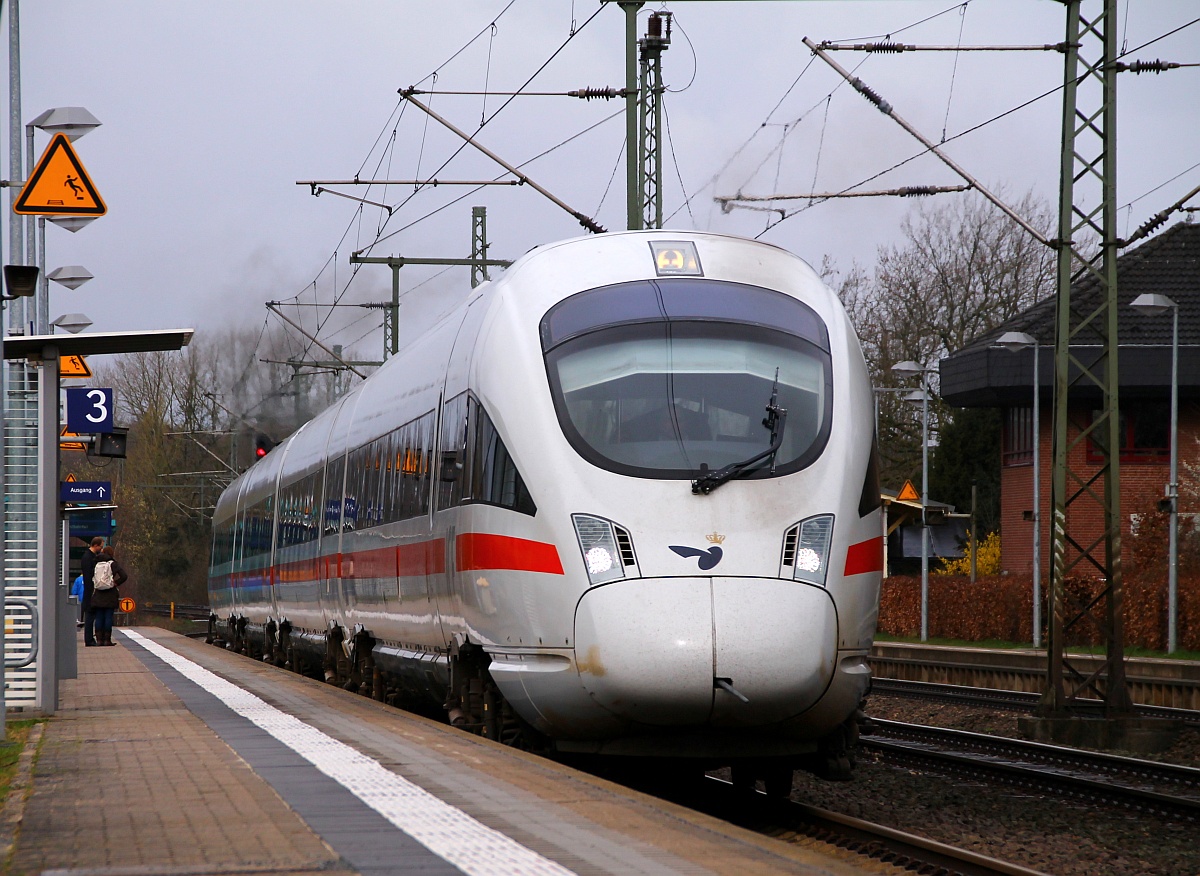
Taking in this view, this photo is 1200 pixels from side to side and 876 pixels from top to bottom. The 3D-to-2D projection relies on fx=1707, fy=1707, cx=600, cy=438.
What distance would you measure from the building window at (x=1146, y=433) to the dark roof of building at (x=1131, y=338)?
717mm

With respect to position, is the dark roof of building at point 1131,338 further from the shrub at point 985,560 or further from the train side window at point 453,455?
the train side window at point 453,455

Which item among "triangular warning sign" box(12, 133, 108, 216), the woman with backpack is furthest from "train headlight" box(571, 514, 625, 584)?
the woman with backpack

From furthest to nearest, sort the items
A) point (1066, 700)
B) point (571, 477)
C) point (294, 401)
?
point (294, 401) → point (1066, 700) → point (571, 477)

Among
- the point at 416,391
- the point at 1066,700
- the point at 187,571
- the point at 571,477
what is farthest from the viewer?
the point at 187,571

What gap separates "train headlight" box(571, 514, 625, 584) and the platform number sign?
17706mm

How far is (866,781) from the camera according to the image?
13.0m

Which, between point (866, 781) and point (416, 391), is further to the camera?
point (416, 391)

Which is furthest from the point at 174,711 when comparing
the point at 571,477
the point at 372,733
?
the point at 571,477

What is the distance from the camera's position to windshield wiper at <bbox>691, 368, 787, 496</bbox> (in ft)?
30.5

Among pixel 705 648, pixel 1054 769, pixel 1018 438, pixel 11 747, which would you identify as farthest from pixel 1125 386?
pixel 11 747

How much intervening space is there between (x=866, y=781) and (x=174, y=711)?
537cm

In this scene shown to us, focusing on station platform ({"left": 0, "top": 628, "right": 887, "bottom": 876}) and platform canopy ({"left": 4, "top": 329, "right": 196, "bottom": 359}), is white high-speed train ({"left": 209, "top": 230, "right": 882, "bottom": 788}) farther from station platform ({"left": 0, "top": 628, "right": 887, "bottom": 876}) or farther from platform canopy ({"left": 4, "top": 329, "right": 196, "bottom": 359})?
platform canopy ({"left": 4, "top": 329, "right": 196, "bottom": 359})

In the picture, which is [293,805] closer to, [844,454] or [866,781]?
[844,454]

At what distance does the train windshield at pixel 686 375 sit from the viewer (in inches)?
377
